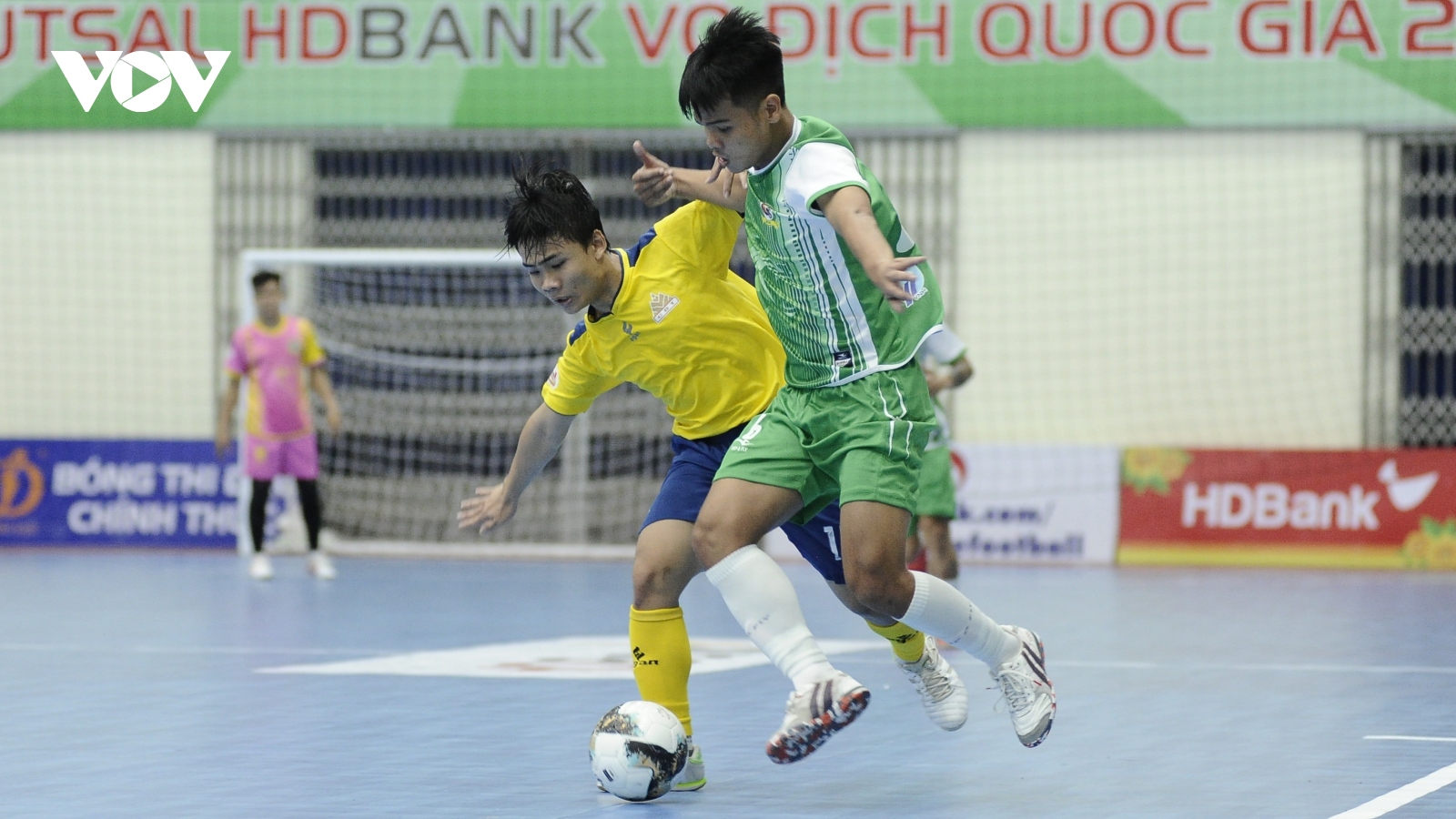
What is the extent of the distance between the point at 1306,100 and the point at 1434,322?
6.31 feet

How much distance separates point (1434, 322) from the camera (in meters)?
15.0

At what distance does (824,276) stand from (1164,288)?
35.6 ft

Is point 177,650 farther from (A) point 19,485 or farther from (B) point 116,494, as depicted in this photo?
(A) point 19,485

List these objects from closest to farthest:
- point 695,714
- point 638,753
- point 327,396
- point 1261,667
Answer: point 638,753
point 695,714
point 1261,667
point 327,396

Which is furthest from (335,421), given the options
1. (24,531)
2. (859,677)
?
(859,677)

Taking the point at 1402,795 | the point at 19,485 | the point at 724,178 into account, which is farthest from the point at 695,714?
the point at 19,485

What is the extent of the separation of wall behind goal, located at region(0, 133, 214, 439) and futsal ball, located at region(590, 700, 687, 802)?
474 inches

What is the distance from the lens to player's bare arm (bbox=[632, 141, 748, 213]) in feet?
17.9

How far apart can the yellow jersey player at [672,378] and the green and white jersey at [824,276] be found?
1.29 feet

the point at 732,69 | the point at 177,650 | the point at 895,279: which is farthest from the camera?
the point at 177,650

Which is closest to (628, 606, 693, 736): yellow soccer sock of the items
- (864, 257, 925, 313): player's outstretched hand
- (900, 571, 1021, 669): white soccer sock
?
(900, 571, 1021, 669): white soccer sock

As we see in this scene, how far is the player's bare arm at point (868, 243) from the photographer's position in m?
4.42

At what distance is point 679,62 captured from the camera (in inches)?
612

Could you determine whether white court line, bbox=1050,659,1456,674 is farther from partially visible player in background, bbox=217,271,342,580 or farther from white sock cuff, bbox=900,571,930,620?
partially visible player in background, bbox=217,271,342,580
